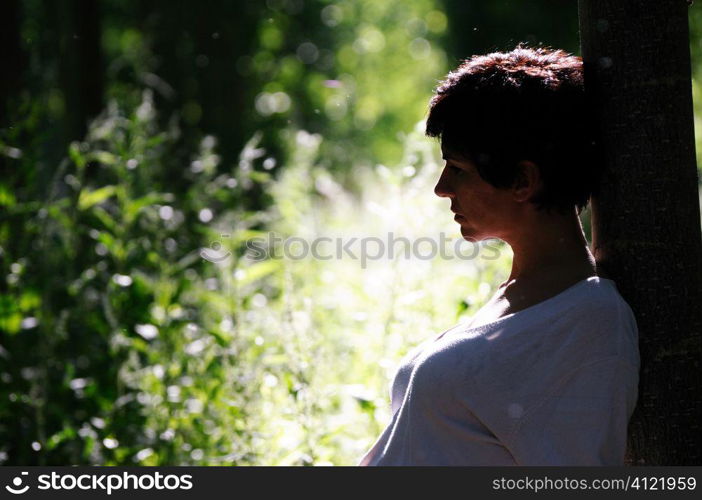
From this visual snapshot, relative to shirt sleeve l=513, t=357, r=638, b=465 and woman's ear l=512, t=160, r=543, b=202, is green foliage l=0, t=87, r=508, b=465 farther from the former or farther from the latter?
shirt sleeve l=513, t=357, r=638, b=465

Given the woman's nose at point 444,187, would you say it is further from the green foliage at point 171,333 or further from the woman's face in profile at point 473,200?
the green foliage at point 171,333

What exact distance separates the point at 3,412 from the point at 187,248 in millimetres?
1241

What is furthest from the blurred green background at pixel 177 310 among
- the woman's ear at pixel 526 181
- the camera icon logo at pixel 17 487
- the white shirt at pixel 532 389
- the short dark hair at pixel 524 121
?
the camera icon logo at pixel 17 487

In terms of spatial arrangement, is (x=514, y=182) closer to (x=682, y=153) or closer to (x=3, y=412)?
(x=682, y=153)

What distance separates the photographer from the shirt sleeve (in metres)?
1.76

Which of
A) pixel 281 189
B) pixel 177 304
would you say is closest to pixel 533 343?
pixel 177 304

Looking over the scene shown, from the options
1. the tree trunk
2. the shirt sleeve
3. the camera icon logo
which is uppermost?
the tree trunk

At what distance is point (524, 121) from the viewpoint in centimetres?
196

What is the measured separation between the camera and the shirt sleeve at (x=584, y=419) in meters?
1.76

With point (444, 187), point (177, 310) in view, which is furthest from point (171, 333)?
point (444, 187)

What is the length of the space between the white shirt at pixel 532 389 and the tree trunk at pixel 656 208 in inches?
4.6

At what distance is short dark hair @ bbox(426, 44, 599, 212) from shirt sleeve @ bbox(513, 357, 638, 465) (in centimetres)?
Answer: 43

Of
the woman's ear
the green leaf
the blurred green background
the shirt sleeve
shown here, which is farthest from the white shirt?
the green leaf

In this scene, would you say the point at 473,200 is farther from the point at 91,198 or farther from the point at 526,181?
the point at 91,198
